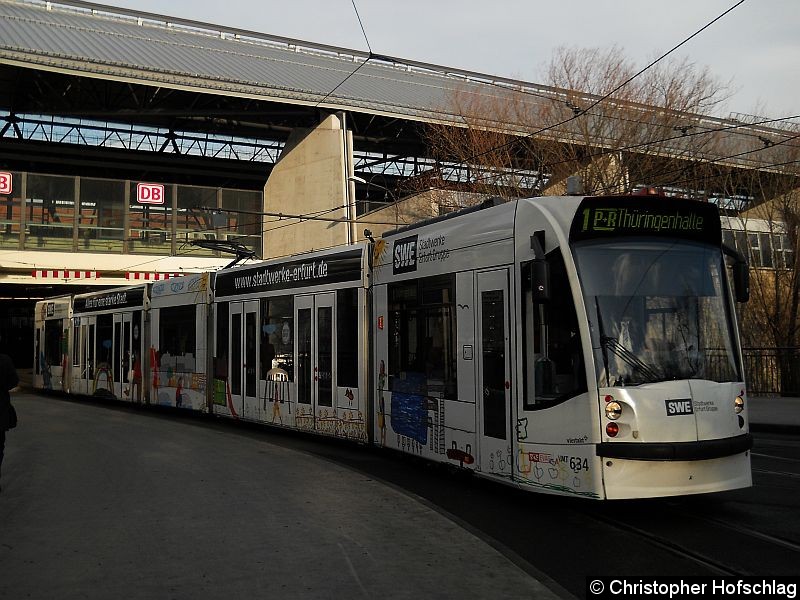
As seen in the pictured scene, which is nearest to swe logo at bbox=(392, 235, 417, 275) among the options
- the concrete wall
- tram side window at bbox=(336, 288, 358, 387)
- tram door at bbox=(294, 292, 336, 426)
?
tram side window at bbox=(336, 288, 358, 387)

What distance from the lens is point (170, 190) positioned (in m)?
35.6

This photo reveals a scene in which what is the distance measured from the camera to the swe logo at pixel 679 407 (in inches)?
288

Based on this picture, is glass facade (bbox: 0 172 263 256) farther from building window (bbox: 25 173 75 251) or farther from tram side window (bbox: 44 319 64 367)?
tram side window (bbox: 44 319 64 367)

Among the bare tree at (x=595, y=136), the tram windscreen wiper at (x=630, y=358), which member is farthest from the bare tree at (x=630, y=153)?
the tram windscreen wiper at (x=630, y=358)

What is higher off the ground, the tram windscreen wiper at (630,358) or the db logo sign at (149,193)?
the db logo sign at (149,193)

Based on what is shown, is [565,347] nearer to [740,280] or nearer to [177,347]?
[740,280]

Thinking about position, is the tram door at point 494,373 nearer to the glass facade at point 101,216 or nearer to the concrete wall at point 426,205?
the concrete wall at point 426,205

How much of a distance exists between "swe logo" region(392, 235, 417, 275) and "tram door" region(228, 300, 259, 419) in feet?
16.8

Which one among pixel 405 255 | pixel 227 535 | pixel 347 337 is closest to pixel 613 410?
pixel 227 535

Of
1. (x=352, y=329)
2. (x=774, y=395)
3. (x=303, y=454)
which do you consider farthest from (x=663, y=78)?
(x=303, y=454)

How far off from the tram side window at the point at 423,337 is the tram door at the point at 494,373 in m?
0.66

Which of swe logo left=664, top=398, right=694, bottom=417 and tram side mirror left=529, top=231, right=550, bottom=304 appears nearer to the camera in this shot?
swe logo left=664, top=398, right=694, bottom=417

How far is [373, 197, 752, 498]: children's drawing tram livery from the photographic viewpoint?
24.0 feet

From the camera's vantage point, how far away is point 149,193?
34500mm
